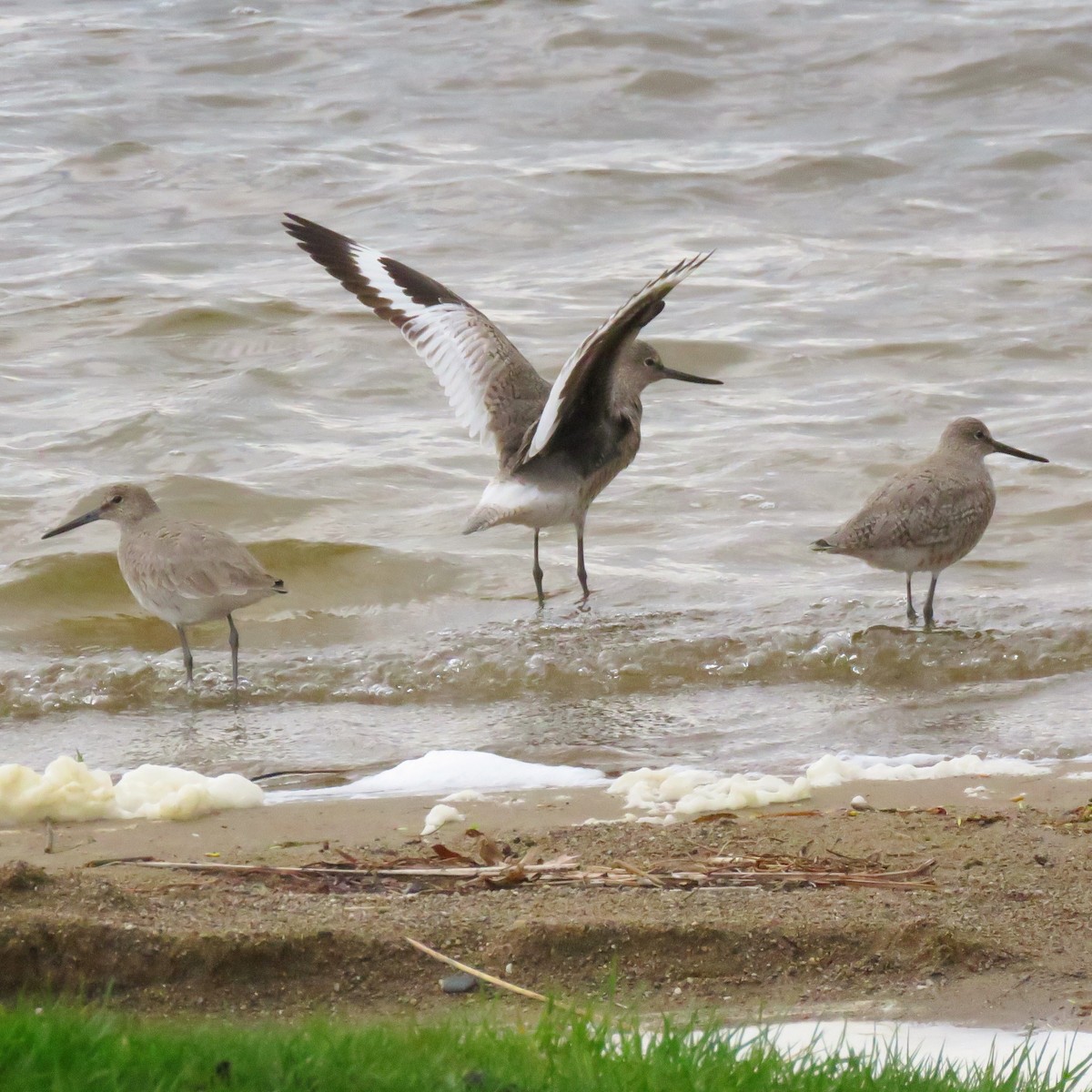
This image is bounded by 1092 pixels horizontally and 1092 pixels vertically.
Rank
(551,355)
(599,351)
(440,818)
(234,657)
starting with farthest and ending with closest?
(551,355) → (599,351) → (234,657) → (440,818)

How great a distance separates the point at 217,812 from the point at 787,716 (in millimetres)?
2562

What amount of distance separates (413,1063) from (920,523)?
5602 mm

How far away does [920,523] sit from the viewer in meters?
8.04

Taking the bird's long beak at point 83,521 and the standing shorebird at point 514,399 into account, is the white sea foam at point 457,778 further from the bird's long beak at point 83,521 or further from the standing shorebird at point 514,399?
the bird's long beak at point 83,521

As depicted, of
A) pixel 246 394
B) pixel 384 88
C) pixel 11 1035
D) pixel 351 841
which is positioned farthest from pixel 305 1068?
pixel 384 88

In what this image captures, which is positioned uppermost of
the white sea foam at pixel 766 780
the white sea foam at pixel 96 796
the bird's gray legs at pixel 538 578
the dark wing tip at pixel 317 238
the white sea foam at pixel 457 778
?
the dark wing tip at pixel 317 238

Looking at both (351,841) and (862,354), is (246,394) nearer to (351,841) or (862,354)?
(862,354)

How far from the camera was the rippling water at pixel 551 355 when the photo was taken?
750 cm

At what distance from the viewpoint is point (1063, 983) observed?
3.56 m

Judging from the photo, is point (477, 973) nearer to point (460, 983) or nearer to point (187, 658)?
point (460, 983)

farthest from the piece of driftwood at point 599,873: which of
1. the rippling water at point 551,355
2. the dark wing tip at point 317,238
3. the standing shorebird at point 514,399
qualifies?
the dark wing tip at point 317,238

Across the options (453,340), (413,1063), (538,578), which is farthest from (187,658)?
(413,1063)

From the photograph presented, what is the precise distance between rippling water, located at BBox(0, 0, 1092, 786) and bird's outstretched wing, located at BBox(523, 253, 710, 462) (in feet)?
3.11

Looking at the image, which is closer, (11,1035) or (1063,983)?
(11,1035)
